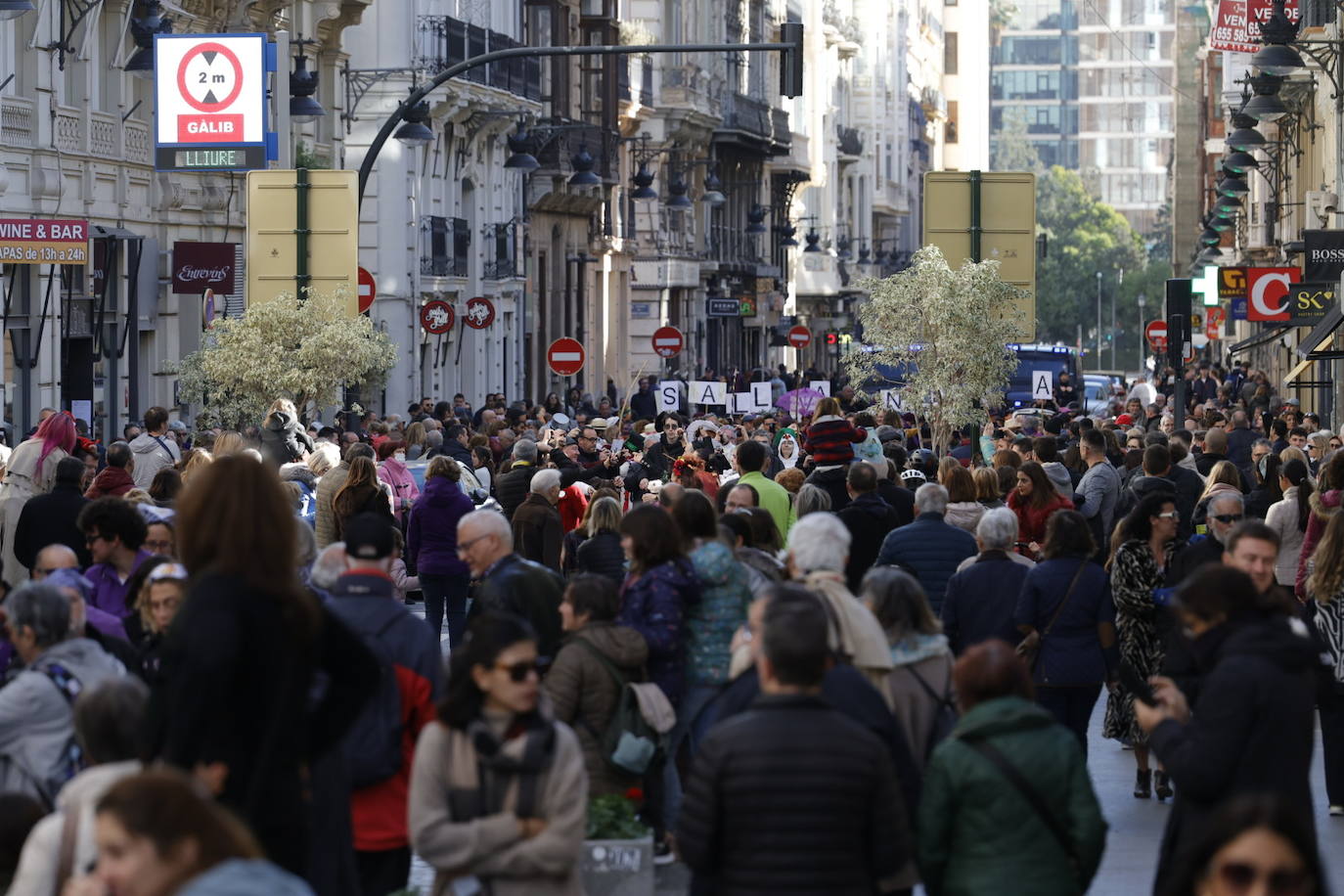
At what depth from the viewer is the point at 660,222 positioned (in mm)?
66062

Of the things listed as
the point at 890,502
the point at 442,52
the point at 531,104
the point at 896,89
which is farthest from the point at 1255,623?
the point at 896,89

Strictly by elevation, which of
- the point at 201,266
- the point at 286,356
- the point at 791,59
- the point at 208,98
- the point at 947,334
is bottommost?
the point at 286,356

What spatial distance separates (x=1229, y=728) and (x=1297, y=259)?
4470 cm

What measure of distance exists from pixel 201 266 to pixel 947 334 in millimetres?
8977

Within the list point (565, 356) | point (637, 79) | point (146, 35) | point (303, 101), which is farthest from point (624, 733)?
point (637, 79)

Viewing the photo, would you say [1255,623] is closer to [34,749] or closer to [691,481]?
[34,749]

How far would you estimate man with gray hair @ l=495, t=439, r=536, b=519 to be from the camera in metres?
18.1

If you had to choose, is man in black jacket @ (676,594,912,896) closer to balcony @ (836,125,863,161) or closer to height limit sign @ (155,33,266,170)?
height limit sign @ (155,33,266,170)

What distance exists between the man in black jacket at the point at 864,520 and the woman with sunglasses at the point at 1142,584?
199 centimetres

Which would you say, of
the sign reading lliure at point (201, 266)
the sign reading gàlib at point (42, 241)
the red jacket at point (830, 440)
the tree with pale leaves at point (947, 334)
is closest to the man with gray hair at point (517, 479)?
the red jacket at point (830, 440)

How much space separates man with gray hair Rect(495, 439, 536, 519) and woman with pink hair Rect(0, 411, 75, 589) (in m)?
3.93

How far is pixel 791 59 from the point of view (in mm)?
24625

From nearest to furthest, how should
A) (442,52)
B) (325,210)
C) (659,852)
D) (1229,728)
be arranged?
1. (1229,728)
2. (659,852)
3. (325,210)
4. (442,52)

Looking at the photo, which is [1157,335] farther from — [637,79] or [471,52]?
[471,52]
